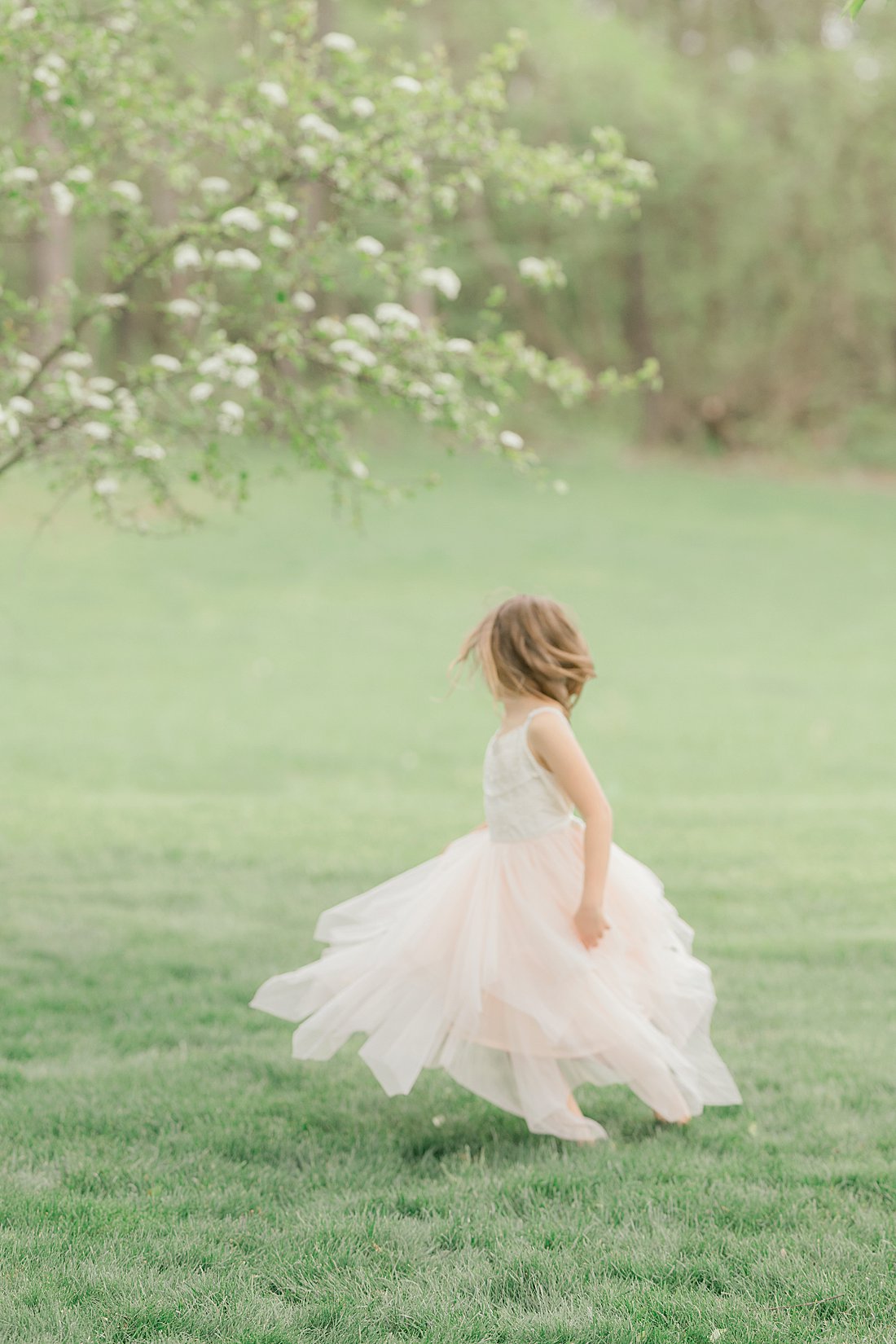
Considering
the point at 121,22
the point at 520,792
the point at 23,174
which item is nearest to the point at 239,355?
the point at 23,174

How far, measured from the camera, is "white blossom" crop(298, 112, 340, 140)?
552cm

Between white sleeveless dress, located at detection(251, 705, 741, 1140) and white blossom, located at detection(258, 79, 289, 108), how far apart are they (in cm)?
270

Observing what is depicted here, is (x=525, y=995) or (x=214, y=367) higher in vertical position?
(x=214, y=367)

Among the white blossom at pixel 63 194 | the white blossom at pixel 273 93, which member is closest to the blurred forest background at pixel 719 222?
the white blossom at pixel 63 194

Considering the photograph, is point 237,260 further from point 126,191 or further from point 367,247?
point 126,191

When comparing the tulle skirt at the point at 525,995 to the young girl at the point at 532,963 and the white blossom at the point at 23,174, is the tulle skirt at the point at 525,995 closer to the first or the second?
the young girl at the point at 532,963

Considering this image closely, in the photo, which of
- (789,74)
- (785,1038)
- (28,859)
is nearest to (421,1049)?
(785,1038)

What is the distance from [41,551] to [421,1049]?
19.5m

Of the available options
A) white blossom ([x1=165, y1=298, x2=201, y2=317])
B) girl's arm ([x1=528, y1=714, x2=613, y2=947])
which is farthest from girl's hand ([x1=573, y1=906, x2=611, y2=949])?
white blossom ([x1=165, y1=298, x2=201, y2=317])

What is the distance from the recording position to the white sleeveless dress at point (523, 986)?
13.7 feet

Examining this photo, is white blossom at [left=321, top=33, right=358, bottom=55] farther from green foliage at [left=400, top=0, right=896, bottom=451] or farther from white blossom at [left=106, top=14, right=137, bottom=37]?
green foliage at [left=400, top=0, right=896, bottom=451]

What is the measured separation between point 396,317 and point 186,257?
2.74 feet

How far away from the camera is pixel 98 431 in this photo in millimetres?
5539

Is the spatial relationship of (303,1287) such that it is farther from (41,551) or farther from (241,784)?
(41,551)
